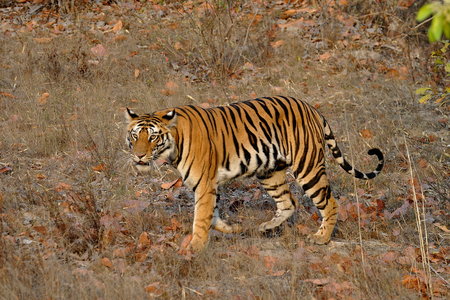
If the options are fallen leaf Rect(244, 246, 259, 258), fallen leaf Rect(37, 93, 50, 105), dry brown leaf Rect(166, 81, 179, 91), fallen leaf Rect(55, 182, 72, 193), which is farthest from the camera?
dry brown leaf Rect(166, 81, 179, 91)

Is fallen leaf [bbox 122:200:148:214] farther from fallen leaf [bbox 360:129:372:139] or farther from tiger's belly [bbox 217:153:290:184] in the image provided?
fallen leaf [bbox 360:129:372:139]

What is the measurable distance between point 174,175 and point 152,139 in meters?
1.78

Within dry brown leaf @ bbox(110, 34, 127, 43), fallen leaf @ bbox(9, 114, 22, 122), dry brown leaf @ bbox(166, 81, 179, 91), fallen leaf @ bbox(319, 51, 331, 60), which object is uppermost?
dry brown leaf @ bbox(110, 34, 127, 43)

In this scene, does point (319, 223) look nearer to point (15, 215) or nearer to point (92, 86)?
point (15, 215)

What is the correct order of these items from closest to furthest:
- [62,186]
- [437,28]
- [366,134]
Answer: [437,28], [62,186], [366,134]

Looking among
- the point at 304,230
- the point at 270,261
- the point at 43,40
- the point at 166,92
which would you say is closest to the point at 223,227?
the point at 304,230

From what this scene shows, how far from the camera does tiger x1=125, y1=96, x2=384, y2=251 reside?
4234mm

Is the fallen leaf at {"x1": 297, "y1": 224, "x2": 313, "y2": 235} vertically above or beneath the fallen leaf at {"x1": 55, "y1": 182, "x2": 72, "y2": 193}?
beneath

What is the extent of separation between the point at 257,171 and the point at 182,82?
4262mm

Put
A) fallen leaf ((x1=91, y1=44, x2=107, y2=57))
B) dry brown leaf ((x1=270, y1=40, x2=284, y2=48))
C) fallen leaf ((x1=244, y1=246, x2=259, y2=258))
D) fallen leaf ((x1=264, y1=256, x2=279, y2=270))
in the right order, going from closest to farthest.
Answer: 1. fallen leaf ((x1=264, y1=256, x2=279, y2=270))
2. fallen leaf ((x1=244, y1=246, x2=259, y2=258))
3. fallen leaf ((x1=91, y1=44, x2=107, y2=57))
4. dry brown leaf ((x1=270, y1=40, x2=284, y2=48))

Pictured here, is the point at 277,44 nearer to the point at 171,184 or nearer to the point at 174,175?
the point at 174,175

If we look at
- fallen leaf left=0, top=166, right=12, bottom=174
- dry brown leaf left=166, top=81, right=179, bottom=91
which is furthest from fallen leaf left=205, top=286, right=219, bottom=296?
dry brown leaf left=166, top=81, right=179, bottom=91

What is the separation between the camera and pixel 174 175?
19.4ft

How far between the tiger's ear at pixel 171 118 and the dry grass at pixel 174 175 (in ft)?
3.06
